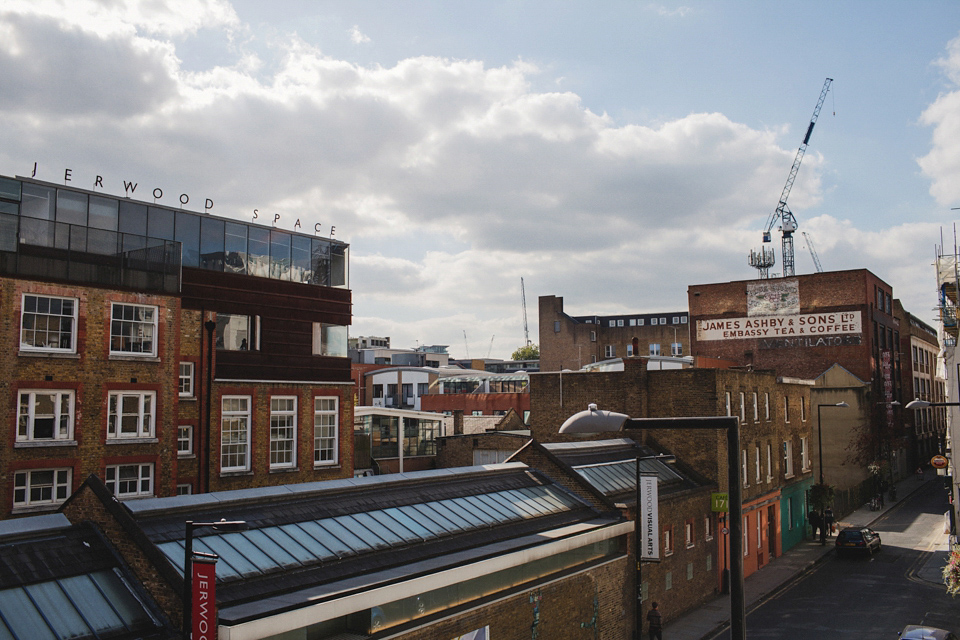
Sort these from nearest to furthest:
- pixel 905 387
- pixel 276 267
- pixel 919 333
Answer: pixel 276 267
pixel 905 387
pixel 919 333

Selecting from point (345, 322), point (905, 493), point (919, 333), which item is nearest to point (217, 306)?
point (345, 322)

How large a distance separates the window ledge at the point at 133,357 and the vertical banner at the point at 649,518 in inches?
657

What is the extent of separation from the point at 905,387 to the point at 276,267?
73.7 meters

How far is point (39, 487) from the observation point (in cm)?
2298

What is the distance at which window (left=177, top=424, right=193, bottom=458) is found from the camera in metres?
28.5

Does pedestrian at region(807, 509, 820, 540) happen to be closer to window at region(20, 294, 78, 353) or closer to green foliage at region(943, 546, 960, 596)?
Answer: green foliage at region(943, 546, 960, 596)

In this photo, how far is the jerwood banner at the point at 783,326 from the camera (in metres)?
64.0

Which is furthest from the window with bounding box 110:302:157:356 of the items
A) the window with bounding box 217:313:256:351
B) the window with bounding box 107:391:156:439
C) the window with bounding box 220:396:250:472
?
the window with bounding box 220:396:250:472

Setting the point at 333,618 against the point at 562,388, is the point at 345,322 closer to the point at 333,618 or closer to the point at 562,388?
the point at 562,388

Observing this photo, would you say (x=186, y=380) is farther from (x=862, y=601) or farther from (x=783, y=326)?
(x=783, y=326)

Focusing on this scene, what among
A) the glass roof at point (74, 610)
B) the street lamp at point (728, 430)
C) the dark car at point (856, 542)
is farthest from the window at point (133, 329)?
the dark car at point (856, 542)

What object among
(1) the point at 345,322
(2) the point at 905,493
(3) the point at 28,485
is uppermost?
(1) the point at 345,322

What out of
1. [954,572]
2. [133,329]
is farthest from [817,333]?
[133,329]

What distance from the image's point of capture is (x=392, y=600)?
15.2m
